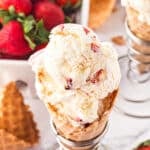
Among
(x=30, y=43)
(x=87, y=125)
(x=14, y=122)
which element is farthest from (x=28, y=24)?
(x=87, y=125)

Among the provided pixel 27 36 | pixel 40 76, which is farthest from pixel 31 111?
pixel 40 76

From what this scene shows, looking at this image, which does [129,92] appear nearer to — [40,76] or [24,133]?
[24,133]

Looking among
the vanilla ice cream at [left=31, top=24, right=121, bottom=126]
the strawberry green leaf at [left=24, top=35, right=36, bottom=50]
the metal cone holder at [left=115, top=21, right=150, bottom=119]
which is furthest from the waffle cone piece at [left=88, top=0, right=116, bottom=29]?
the vanilla ice cream at [left=31, top=24, right=121, bottom=126]


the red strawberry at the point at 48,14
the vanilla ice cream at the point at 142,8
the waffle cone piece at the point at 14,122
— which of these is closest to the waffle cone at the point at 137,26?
the vanilla ice cream at the point at 142,8

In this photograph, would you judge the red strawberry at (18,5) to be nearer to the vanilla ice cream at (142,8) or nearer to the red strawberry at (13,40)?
the red strawberry at (13,40)

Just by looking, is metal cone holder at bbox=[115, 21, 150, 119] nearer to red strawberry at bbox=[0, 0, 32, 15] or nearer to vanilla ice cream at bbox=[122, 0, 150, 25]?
vanilla ice cream at bbox=[122, 0, 150, 25]

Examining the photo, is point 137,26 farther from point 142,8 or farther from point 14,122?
point 14,122
